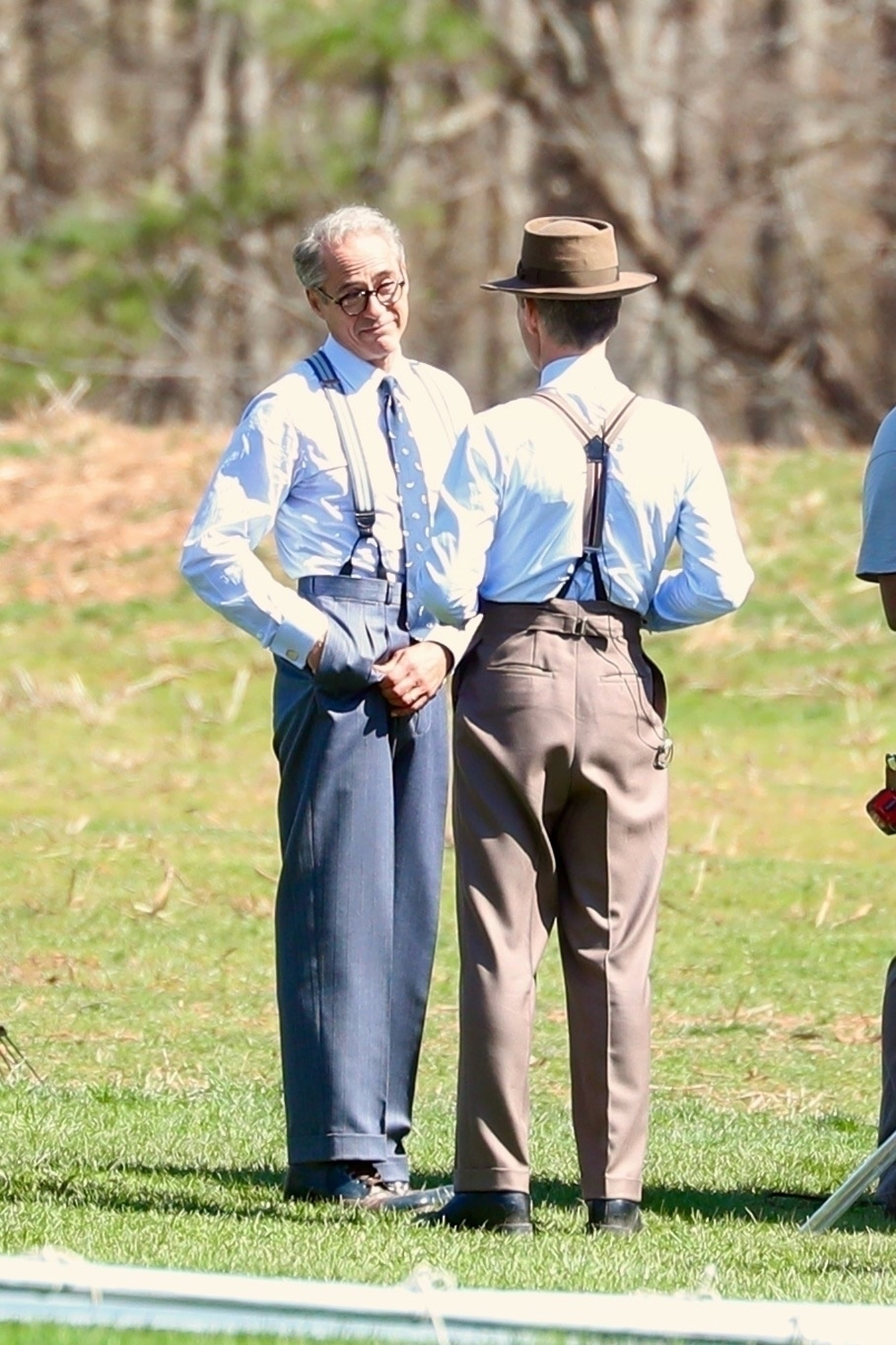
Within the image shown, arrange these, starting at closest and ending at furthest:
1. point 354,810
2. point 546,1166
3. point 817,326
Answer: point 354,810
point 546,1166
point 817,326

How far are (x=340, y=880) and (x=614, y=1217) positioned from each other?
991 mm

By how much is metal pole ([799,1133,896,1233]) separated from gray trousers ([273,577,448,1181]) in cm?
99

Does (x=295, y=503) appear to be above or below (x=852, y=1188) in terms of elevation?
above

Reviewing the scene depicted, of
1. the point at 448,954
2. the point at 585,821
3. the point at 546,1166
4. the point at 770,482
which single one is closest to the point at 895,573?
the point at 585,821

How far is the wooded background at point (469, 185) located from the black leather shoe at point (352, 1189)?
25260mm

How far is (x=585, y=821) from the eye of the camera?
5.37 meters

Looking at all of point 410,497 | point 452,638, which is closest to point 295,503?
point 410,497

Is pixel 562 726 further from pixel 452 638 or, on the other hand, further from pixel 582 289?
pixel 582 289

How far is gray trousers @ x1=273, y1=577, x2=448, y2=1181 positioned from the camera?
18.7ft

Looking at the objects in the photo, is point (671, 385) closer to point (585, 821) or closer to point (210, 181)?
point (210, 181)

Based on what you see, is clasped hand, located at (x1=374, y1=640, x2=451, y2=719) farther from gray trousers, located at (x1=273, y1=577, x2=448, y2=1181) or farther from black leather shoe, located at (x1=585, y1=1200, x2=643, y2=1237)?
black leather shoe, located at (x1=585, y1=1200, x2=643, y2=1237)

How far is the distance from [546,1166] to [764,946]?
4.45 metres

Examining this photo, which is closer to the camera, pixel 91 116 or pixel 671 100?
pixel 671 100

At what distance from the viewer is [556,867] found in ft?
17.8
